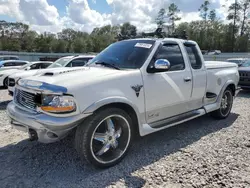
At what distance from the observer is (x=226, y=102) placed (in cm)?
643

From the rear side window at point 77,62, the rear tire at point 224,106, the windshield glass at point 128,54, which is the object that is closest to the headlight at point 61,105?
the windshield glass at point 128,54

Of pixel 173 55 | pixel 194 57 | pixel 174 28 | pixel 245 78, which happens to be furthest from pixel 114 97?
pixel 174 28

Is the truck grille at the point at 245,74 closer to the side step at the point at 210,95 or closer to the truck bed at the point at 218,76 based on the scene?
the truck bed at the point at 218,76

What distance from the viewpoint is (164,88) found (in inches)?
174

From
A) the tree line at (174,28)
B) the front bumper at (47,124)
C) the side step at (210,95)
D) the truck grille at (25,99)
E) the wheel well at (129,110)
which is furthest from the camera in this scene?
the tree line at (174,28)

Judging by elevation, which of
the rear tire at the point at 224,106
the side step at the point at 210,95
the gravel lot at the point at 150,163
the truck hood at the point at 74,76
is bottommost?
the gravel lot at the point at 150,163

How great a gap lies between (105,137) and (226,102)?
12.8 feet

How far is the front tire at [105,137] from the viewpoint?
3.48 m

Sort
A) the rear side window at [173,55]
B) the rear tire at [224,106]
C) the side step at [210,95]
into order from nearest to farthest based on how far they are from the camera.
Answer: the rear side window at [173,55] → the side step at [210,95] → the rear tire at [224,106]

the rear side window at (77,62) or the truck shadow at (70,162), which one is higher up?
the rear side window at (77,62)

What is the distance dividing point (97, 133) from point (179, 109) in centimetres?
181

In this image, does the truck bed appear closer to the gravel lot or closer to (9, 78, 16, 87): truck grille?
the gravel lot

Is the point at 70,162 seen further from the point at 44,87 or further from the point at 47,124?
the point at 44,87

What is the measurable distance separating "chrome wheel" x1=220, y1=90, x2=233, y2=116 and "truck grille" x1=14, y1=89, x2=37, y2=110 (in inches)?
178
